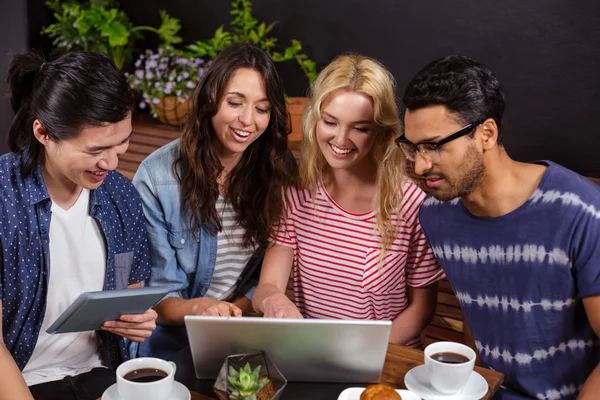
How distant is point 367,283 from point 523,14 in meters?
1.65

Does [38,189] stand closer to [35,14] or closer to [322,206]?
[322,206]

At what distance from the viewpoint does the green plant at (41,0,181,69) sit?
4.46 metres

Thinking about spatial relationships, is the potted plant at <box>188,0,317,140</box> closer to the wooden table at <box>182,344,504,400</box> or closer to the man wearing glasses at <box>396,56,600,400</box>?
the man wearing glasses at <box>396,56,600,400</box>

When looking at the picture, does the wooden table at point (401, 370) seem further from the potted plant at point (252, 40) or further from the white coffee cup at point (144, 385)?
the potted plant at point (252, 40)

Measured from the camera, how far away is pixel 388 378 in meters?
1.70

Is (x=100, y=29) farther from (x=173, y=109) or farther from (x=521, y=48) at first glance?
(x=521, y=48)

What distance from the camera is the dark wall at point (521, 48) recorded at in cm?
319

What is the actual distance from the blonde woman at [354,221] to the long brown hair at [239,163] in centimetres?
8

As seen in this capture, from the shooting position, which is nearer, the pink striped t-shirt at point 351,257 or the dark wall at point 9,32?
the pink striped t-shirt at point 351,257

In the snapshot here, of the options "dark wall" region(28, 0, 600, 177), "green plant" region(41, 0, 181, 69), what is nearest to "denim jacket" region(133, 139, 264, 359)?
"dark wall" region(28, 0, 600, 177)

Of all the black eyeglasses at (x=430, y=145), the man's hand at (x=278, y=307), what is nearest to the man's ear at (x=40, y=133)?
the man's hand at (x=278, y=307)

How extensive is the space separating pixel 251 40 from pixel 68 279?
96.9 inches

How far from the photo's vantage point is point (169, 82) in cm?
413

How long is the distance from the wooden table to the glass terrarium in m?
0.07
